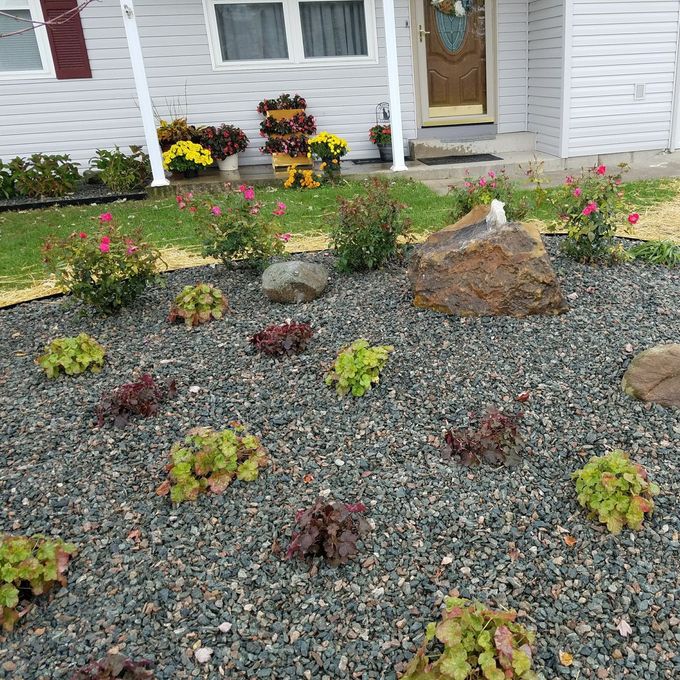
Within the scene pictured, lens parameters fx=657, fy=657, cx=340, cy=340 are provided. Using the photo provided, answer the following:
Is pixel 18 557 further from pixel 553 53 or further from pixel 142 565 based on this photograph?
pixel 553 53

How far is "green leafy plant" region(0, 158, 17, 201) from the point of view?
8.14 m

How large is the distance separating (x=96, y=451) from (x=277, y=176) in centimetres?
616

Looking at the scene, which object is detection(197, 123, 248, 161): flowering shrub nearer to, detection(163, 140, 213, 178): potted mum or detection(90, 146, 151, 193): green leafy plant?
detection(163, 140, 213, 178): potted mum

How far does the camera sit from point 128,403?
9.90 ft

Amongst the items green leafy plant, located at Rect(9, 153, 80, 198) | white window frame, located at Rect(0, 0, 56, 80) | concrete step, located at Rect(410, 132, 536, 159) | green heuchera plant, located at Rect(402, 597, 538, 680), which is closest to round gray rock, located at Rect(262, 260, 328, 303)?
green heuchera plant, located at Rect(402, 597, 538, 680)

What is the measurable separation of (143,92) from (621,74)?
243 inches

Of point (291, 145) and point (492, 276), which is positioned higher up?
point (291, 145)

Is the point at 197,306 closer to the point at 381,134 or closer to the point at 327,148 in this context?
the point at 327,148

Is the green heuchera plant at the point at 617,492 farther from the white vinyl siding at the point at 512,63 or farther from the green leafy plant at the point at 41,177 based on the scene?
the white vinyl siding at the point at 512,63

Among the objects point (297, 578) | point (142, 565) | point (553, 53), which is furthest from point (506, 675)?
point (553, 53)

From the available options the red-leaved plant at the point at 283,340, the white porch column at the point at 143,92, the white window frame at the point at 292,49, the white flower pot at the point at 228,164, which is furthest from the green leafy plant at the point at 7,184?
the red-leaved plant at the point at 283,340

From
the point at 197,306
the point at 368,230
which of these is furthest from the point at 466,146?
the point at 197,306

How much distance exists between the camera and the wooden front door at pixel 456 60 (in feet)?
30.2

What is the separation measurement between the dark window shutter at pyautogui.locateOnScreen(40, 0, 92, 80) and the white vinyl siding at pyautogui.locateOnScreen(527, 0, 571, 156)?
5974mm
